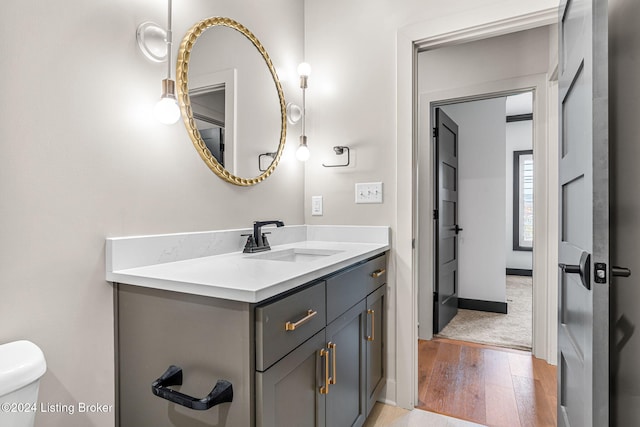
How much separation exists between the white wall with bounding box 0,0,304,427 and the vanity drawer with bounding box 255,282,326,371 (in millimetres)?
585

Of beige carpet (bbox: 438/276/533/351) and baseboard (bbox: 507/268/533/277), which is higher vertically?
baseboard (bbox: 507/268/533/277)

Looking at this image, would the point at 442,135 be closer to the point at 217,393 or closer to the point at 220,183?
the point at 220,183

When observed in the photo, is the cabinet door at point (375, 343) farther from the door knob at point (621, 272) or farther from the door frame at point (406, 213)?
the door knob at point (621, 272)

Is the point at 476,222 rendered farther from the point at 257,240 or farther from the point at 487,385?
the point at 257,240

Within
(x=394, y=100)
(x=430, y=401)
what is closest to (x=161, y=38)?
(x=394, y=100)

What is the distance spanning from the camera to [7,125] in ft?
2.90

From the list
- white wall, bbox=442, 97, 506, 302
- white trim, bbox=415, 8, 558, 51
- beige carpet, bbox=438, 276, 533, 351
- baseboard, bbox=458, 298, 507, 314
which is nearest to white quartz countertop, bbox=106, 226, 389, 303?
white trim, bbox=415, 8, 558, 51

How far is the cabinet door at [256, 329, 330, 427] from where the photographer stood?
2.92ft

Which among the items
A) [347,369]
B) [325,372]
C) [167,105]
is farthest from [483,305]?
[167,105]

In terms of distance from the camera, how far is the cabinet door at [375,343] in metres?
1.61

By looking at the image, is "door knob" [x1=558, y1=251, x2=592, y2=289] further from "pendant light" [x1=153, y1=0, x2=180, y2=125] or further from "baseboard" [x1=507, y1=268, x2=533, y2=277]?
"baseboard" [x1=507, y1=268, x2=533, y2=277]

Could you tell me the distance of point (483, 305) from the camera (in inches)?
141

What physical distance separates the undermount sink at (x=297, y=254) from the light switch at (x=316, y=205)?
386 mm

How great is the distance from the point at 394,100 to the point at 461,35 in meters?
0.46
